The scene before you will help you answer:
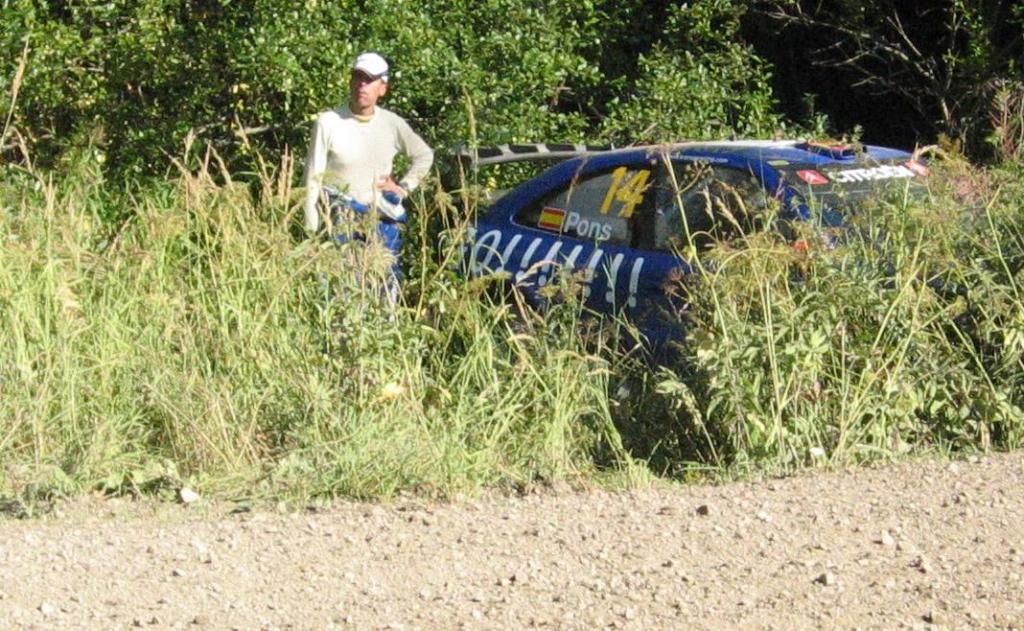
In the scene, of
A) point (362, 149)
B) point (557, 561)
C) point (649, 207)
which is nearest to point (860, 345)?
point (649, 207)

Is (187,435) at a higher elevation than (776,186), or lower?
lower

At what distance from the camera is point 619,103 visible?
13.0m

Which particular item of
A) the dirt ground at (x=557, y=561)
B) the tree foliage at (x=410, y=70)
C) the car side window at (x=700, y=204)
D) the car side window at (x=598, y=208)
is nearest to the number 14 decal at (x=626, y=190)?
the car side window at (x=598, y=208)

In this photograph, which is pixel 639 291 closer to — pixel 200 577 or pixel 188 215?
pixel 188 215

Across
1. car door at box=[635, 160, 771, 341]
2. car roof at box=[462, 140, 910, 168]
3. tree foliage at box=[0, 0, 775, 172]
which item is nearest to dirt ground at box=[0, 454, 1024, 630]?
car door at box=[635, 160, 771, 341]

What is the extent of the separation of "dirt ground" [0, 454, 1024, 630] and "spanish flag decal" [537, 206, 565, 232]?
9.32 ft

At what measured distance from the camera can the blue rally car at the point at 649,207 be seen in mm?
8172

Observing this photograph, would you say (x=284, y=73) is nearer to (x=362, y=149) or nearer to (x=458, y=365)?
(x=362, y=149)

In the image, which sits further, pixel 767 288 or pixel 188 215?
pixel 188 215

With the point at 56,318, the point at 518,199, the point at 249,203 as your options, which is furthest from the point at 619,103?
the point at 56,318

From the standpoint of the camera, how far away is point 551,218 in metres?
9.49

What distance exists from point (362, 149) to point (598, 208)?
1.27 m

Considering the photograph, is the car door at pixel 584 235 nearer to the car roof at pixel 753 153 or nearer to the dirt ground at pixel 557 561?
the car roof at pixel 753 153

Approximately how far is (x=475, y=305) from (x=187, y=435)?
4.51 ft
